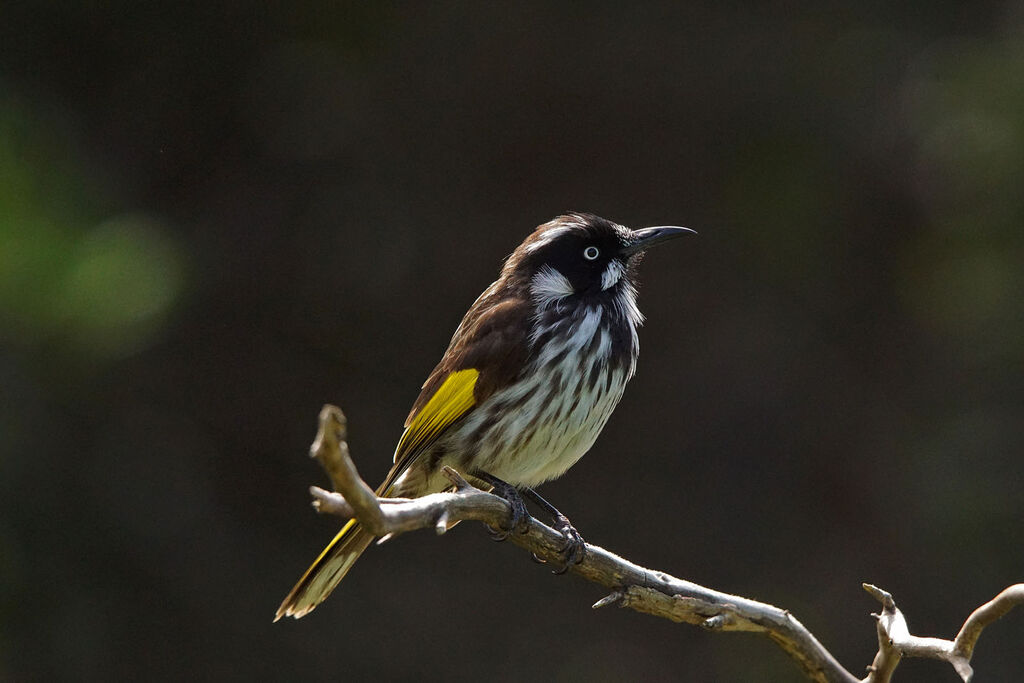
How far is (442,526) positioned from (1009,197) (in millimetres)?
7042

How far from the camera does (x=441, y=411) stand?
535cm

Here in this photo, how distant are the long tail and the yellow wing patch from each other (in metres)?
0.57

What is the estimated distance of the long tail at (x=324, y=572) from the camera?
483cm

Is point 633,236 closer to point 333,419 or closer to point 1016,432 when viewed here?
point 333,419

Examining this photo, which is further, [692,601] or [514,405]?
[514,405]

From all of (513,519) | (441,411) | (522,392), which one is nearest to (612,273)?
(522,392)

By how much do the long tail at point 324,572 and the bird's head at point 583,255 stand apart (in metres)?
1.57

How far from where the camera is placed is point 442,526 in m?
3.50

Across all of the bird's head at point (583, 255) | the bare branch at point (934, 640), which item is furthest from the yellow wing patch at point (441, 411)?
the bare branch at point (934, 640)

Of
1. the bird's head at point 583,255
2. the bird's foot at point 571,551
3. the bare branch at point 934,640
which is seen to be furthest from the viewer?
the bird's head at point 583,255

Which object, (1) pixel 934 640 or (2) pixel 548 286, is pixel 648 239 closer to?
(2) pixel 548 286

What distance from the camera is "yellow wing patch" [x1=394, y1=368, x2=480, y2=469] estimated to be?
5324mm

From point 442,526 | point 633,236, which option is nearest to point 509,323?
point 633,236

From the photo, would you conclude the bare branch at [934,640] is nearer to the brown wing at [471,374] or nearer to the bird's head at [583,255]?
the brown wing at [471,374]
